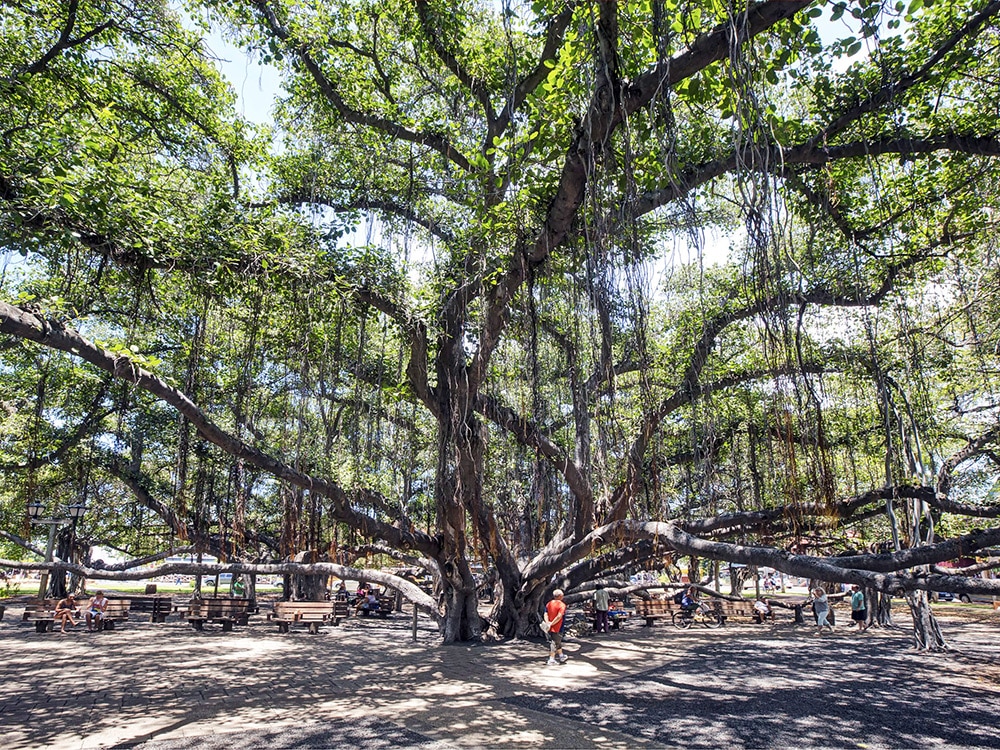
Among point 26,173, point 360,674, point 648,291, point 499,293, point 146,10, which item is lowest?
point 360,674

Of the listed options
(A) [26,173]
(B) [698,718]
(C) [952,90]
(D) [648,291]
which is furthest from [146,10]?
(B) [698,718]

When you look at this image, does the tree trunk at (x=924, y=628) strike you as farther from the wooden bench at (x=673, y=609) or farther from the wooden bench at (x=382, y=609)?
the wooden bench at (x=382, y=609)

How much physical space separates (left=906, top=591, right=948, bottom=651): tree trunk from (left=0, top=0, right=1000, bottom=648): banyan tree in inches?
2.6

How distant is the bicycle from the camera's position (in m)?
12.9

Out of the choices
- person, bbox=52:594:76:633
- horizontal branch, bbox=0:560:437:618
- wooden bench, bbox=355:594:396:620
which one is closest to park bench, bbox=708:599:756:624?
horizontal branch, bbox=0:560:437:618

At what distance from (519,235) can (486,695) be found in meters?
4.21

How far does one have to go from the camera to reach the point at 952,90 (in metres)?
5.73

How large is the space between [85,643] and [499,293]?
27.8ft

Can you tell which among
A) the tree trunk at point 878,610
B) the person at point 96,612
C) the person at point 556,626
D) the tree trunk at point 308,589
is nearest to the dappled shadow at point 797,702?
the person at point 556,626

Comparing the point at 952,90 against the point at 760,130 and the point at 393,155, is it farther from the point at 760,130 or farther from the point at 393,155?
the point at 393,155

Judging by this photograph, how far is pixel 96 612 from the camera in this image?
10.7 metres

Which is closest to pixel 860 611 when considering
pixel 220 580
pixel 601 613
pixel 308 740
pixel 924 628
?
pixel 924 628

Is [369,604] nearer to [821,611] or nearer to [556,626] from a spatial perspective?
[556,626]

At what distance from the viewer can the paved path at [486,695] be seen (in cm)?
423
